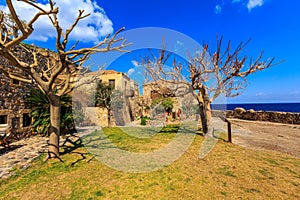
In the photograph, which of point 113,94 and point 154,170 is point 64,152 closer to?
point 154,170

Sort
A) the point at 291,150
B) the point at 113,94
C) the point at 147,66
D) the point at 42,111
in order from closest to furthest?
the point at 291,150 < the point at 42,111 < the point at 147,66 < the point at 113,94

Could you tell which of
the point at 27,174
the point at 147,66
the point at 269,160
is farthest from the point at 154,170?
the point at 147,66

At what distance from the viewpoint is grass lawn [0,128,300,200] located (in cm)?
391

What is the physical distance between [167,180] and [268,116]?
19.4 metres

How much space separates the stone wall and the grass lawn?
43.0 feet

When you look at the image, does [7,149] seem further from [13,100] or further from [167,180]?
[167,180]

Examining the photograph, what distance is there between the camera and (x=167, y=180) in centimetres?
454

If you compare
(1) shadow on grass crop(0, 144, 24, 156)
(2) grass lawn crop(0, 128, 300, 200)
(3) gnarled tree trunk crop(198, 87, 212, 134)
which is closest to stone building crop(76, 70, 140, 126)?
(1) shadow on grass crop(0, 144, 24, 156)

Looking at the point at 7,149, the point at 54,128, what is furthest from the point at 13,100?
the point at 54,128

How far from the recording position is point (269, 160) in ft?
20.2

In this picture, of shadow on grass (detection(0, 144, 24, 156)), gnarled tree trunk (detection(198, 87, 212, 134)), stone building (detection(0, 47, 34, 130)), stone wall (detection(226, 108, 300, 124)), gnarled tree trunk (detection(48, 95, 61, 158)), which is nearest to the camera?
gnarled tree trunk (detection(48, 95, 61, 158))

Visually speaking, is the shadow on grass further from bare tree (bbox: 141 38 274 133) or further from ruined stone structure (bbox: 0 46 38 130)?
bare tree (bbox: 141 38 274 133)

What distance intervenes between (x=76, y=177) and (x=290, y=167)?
281 inches

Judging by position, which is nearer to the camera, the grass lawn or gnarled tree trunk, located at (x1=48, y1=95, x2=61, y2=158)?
the grass lawn
